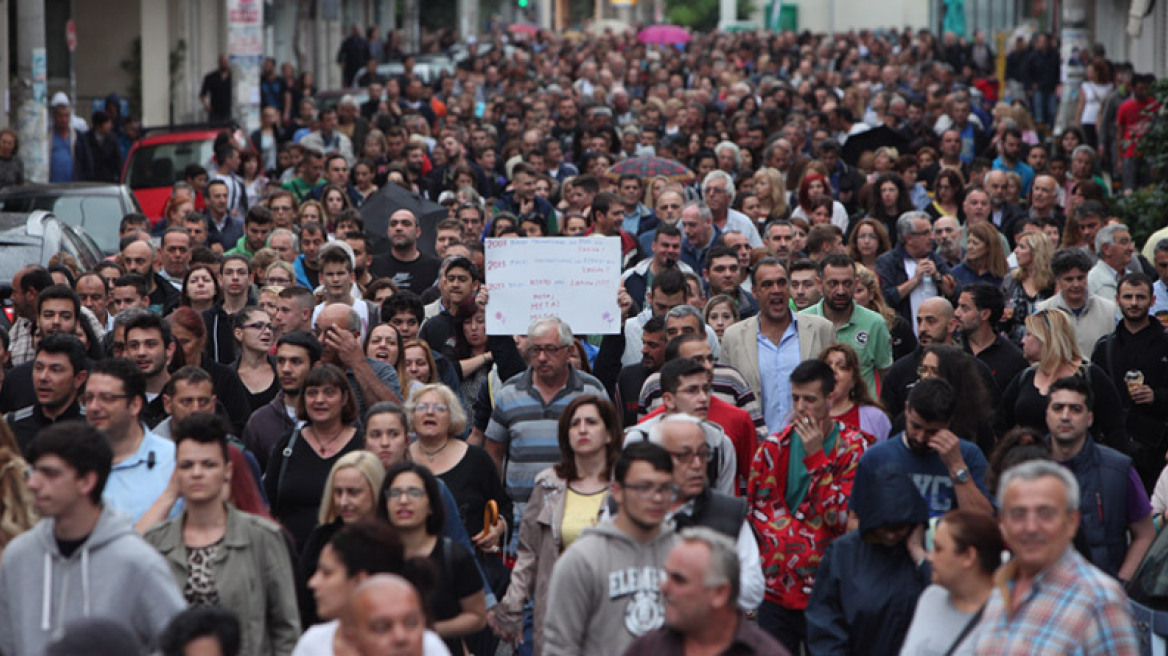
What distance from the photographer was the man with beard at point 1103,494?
28.6 ft

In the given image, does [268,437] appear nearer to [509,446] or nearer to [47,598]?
[509,446]

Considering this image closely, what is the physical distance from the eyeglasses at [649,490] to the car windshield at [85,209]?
13.1 m

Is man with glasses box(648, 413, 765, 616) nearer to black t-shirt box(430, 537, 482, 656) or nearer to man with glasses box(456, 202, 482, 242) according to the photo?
black t-shirt box(430, 537, 482, 656)

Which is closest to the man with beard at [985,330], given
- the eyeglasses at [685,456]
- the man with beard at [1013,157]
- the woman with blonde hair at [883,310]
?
the woman with blonde hair at [883,310]

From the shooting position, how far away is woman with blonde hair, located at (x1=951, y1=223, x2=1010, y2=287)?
14.5 metres

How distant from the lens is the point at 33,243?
15.9 metres

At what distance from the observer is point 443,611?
7484mm

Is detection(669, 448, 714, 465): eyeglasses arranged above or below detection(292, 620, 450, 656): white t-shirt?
above

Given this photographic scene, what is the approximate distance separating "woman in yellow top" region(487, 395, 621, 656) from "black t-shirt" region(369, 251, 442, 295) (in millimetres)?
6753

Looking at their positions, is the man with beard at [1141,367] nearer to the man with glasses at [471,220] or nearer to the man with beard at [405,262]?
the man with beard at [405,262]

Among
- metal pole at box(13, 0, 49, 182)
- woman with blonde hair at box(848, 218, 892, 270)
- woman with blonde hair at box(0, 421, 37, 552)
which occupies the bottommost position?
woman with blonde hair at box(0, 421, 37, 552)

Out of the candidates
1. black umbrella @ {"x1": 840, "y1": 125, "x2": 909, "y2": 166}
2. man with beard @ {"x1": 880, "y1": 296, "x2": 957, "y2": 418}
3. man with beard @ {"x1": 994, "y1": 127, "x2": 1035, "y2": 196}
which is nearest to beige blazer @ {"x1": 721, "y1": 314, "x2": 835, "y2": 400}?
man with beard @ {"x1": 880, "y1": 296, "x2": 957, "y2": 418}

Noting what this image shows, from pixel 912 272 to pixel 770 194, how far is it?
3.78 m

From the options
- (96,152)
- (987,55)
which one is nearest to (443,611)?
(96,152)
